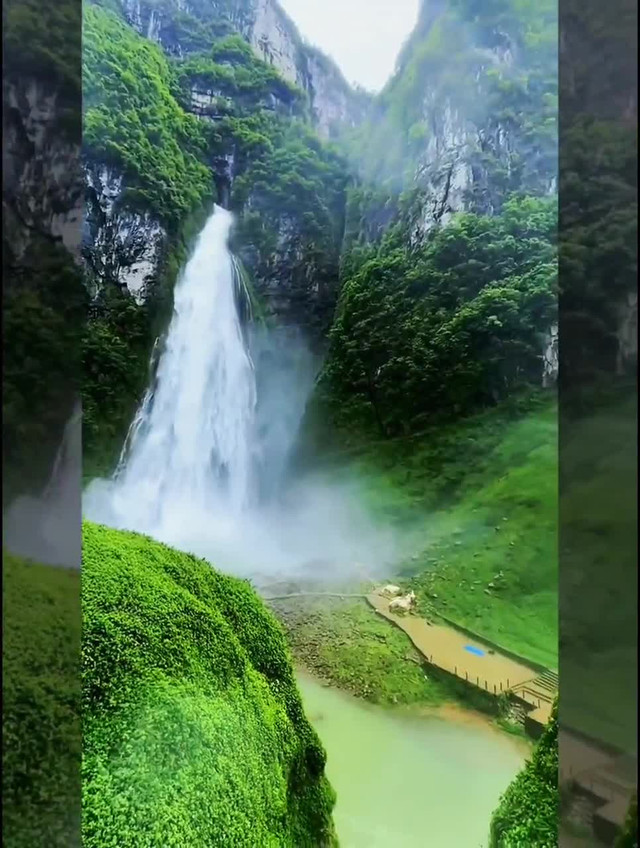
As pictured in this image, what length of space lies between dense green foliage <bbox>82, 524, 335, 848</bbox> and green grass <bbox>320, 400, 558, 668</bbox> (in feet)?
2.03

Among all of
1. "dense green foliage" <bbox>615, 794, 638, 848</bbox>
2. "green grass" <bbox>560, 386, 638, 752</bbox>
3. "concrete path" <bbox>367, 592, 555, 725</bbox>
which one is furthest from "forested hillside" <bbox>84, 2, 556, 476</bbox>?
"dense green foliage" <bbox>615, 794, 638, 848</bbox>

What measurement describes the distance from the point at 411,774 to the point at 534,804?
40 centimetres

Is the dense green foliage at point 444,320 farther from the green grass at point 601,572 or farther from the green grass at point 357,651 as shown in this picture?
the green grass at point 357,651

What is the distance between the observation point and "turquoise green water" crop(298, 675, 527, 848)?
2.04 metres

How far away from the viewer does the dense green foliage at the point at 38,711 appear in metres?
1.97

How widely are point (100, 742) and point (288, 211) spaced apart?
2.01m

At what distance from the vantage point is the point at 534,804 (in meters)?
1.97

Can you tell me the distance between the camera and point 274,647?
7.33 ft

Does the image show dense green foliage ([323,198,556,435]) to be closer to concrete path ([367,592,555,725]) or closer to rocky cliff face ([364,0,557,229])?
rocky cliff face ([364,0,557,229])

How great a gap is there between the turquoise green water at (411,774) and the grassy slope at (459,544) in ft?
0.32

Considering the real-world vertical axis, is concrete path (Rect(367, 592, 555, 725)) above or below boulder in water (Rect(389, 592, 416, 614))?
below

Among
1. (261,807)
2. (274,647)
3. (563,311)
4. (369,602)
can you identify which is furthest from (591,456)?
(261,807)

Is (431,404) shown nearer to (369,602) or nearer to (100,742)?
(369,602)

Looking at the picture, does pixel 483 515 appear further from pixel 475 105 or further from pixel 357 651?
pixel 475 105
